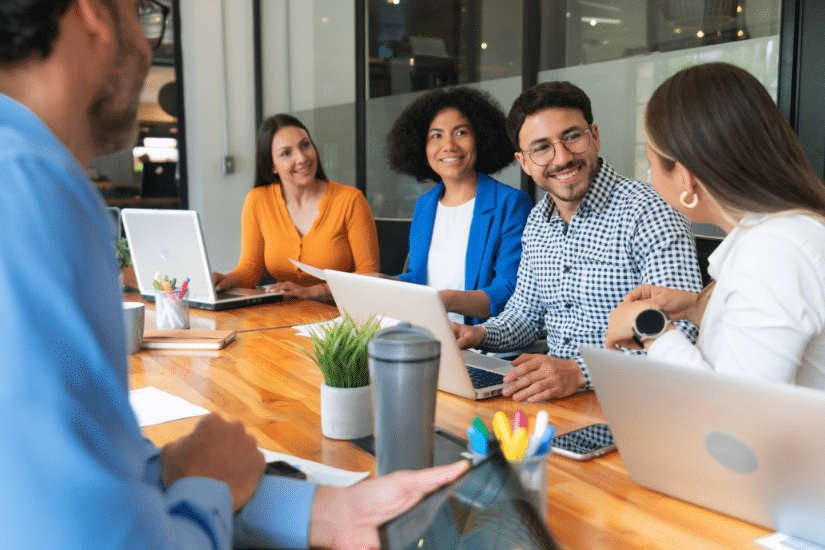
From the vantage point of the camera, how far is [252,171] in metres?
5.16

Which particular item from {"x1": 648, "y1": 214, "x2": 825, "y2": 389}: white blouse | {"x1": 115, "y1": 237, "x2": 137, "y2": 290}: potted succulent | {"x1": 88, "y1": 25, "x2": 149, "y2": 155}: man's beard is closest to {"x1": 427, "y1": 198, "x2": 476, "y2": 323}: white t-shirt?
{"x1": 115, "y1": 237, "x2": 137, "y2": 290}: potted succulent

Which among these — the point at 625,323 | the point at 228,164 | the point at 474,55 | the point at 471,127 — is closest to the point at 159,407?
the point at 625,323

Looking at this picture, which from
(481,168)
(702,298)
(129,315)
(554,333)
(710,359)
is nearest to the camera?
(710,359)

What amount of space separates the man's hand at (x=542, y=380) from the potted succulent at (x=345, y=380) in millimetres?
328

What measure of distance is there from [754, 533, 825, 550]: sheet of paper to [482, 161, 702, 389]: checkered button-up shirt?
827 mm

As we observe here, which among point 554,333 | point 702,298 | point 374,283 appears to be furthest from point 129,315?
point 702,298

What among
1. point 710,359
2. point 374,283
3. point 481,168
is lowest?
point 710,359

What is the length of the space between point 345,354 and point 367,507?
0.41m

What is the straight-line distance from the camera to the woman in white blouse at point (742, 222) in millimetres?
1014

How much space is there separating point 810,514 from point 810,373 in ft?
1.28

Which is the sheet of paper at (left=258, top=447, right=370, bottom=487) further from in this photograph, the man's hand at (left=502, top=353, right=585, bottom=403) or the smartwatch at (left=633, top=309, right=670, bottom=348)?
the smartwatch at (left=633, top=309, right=670, bottom=348)

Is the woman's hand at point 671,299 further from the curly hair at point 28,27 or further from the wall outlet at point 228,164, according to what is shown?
the wall outlet at point 228,164

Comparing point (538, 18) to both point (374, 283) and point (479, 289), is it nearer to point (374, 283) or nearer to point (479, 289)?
point (479, 289)

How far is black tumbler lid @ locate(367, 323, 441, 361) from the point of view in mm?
795
